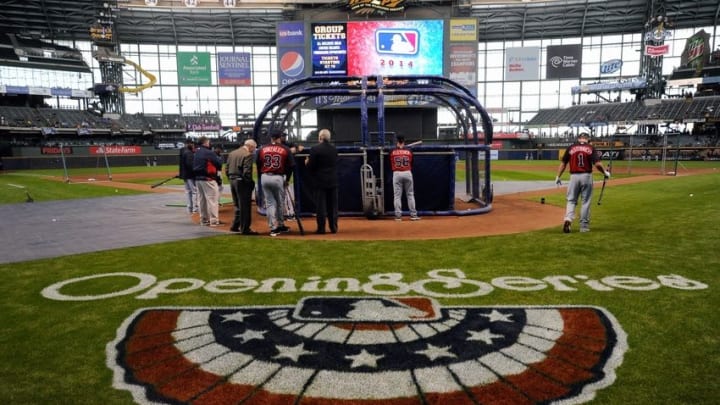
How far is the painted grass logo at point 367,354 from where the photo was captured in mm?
2859

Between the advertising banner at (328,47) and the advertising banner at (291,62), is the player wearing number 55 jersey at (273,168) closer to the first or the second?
the advertising banner at (328,47)

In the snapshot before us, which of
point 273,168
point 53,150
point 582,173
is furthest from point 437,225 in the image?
point 53,150

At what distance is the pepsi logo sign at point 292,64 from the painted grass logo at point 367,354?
3222 cm

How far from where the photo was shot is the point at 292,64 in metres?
34.5

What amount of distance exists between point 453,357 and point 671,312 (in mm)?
2368

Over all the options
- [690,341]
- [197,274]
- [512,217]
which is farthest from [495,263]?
[512,217]

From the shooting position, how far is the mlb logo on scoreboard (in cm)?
3197

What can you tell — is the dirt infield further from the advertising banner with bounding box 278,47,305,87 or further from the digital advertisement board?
the advertising banner with bounding box 278,47,305,87

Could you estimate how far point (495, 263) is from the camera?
243 inches

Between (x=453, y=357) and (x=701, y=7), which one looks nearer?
(x=453, y=357)

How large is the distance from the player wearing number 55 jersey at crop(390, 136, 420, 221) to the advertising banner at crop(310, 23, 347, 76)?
23.3 meters

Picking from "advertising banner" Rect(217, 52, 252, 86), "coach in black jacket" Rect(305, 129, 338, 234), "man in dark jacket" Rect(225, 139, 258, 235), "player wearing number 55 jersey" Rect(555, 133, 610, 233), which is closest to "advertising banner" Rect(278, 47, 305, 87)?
"advertising banner" Rect(217, 52, 252, 86)

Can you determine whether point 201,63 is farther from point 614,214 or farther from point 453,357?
point 453,357

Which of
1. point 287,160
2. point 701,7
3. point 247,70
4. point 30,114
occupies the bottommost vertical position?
point 287,160
